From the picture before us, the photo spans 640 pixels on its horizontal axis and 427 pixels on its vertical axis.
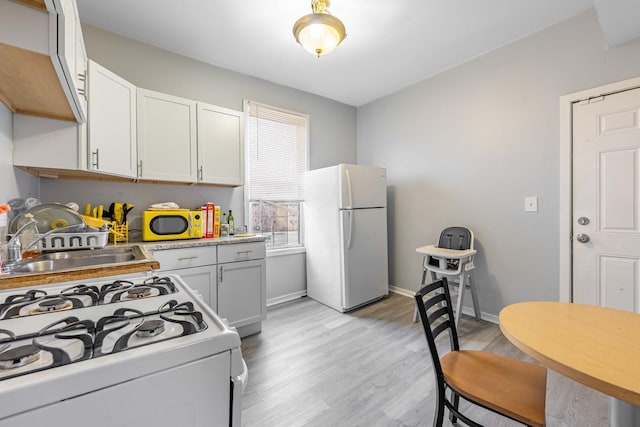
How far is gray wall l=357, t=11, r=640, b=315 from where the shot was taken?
2.32m

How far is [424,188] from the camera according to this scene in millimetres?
3365

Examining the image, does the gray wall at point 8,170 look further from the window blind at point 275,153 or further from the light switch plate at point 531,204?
the light switch plate at point 531,204

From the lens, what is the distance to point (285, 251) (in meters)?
3.41

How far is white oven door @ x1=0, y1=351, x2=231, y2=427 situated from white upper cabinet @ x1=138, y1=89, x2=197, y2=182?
6.83ft

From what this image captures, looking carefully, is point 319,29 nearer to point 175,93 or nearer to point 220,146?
point 220,146

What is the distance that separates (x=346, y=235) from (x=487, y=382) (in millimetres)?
1966

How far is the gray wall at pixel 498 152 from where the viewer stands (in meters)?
2.32

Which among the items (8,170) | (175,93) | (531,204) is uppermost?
(175,93)

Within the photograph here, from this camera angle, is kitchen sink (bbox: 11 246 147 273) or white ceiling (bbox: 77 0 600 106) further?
white ceiling (bbox: 77 0 600 106)

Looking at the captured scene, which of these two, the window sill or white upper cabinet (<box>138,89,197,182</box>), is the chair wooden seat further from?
white upper cabinet (<box>138,89,197,182</box>)

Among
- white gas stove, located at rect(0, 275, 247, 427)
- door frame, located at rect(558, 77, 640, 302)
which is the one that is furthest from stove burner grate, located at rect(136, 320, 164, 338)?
Answer: door frame, located at rect(558, 77, 640, 302)

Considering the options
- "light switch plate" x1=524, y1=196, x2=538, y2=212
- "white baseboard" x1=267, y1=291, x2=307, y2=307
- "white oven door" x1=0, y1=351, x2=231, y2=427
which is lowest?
"white baseboard" x1=267, y1=291, x2=307, y2=307

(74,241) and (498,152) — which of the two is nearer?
(74,241)

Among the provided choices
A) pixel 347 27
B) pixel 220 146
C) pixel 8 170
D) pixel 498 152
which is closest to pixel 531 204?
pixel 498 152
